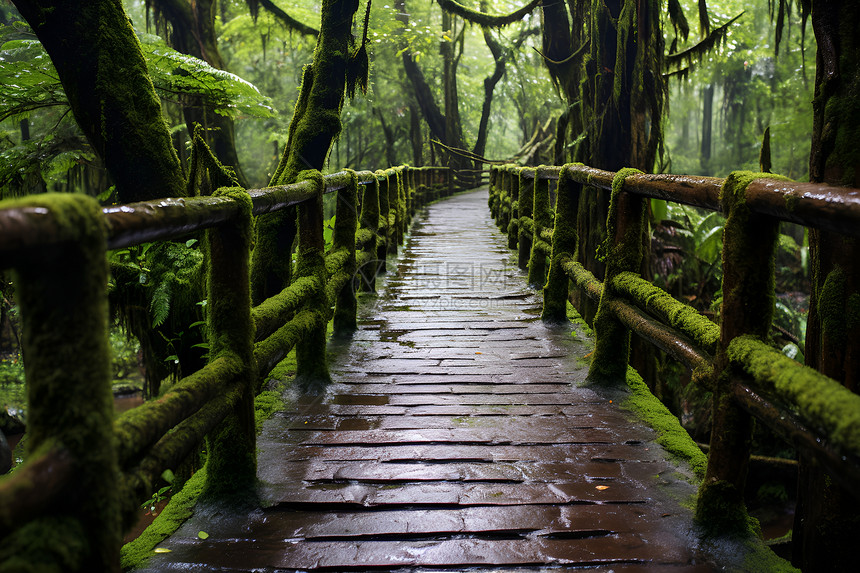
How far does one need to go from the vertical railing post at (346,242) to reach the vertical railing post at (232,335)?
217 cm

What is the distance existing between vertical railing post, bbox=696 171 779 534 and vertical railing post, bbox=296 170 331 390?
85.7 inches

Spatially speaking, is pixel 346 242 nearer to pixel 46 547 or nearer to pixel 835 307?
pixel 835 307

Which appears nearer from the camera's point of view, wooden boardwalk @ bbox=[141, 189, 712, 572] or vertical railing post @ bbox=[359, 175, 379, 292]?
wooden boardwalk @ bbox=[141, 189, 712, 572]

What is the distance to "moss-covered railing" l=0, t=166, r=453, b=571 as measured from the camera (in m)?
1.05

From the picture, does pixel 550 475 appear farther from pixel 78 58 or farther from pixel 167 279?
pixel 78 58

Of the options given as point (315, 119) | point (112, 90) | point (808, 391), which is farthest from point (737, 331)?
point (112, 90)

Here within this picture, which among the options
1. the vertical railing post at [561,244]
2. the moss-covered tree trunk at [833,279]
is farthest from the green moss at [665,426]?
the vertical railing post at [561,244]

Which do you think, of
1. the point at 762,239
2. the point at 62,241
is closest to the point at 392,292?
the point at 762,239

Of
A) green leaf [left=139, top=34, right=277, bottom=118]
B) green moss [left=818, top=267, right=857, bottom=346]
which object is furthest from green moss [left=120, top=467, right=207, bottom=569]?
green leaf [left=139, top=34, right=277, bottom=118]

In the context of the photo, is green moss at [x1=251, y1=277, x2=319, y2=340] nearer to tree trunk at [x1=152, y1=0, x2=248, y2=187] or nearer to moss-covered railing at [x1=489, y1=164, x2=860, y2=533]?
moss-covered railing at [x1=489, y1=164, x2=860, y2=533]

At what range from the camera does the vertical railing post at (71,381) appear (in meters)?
1.07

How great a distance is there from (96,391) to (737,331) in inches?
75.0

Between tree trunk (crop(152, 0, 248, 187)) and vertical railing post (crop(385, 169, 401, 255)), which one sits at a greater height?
tree trunk (crop(152, 0, 248, 187))

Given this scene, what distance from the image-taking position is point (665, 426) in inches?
113
